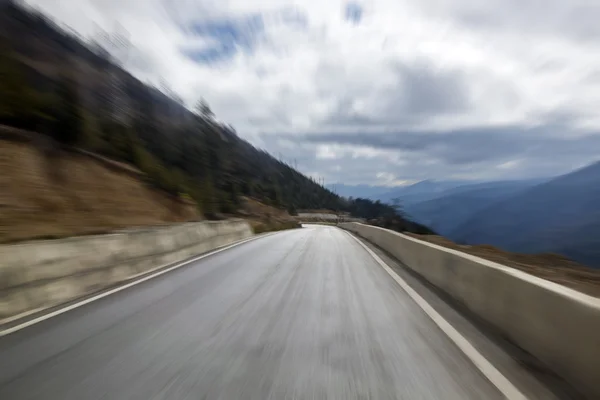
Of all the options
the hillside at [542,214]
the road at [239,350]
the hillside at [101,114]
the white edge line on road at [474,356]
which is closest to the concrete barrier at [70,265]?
the road at [239,350]

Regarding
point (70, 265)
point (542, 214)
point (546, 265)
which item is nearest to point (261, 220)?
point (546, 265)

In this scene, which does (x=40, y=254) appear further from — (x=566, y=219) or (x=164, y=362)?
(x=566, y=219)

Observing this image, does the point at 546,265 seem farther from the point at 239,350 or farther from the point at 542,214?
the point at 542,214

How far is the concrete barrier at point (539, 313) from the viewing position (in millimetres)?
4598

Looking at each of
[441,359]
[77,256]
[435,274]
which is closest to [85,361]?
[441,359]

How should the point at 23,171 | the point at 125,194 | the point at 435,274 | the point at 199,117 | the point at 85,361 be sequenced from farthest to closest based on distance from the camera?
the point at 199,117 → the point at 125,194 → the point at 23,171 → the point at 435,274 → the point at 85,361

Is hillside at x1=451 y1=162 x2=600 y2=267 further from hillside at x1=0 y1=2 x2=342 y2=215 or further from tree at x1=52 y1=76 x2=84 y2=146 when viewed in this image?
tree at x1=52 y1=76 x2=84 y2=146

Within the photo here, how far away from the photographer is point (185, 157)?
198 ft

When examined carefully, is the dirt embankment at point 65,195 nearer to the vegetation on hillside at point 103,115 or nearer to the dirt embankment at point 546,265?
the vegetation on hillside at point 103,115

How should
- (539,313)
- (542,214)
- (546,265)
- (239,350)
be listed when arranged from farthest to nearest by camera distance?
(542,214), (546,265), (239,350), (539,313)

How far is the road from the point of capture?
4.61 m

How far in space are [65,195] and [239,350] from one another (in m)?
20.4

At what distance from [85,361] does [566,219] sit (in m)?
115

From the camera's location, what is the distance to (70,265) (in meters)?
9.15
